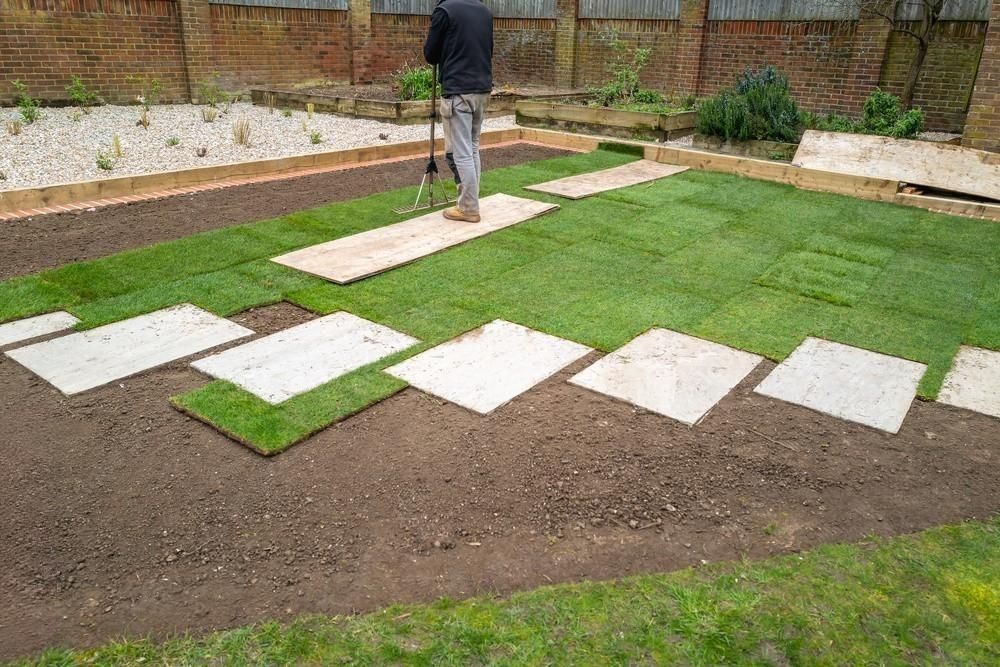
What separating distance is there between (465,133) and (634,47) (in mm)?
9949

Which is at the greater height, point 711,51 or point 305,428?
point 711,51

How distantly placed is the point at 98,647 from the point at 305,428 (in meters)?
1.29

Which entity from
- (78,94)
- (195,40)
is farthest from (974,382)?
(195,40)

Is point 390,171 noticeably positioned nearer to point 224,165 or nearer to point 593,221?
point 224,165

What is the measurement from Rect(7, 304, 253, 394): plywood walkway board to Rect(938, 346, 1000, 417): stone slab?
3943 millimetres

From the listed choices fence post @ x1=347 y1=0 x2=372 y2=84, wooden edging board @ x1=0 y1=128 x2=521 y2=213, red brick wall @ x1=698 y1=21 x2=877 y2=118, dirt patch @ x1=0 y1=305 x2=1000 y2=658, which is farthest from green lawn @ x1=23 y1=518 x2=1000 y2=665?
fence post @ x1=347 y1=0 x2=372 y2=84

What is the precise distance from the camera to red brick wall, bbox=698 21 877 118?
1200 centimetres

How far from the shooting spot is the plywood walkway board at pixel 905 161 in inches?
295

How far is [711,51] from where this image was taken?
1364 cm

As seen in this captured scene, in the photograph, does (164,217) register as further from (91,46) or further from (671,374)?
(91,46)

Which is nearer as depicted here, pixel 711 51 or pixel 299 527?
pixel 299 527

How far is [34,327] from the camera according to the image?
431 cm

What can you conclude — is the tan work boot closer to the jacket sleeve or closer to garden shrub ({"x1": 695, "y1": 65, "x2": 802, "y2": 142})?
the jacket sleeve

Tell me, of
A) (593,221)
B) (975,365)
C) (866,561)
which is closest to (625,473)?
(866,561)
